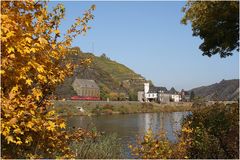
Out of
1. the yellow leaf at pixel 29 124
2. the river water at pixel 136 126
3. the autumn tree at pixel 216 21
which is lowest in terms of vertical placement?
the river water at pixel 136 126

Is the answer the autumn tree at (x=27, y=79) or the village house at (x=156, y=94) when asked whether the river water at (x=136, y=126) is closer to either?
the autumn tree at (x=27, y=79)

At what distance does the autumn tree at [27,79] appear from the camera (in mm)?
4469

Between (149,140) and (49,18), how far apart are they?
127 inches

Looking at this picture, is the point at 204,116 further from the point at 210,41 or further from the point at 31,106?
the point at 31,106

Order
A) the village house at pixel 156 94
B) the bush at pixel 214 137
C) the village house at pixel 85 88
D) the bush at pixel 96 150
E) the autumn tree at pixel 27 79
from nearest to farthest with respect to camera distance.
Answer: the autumn tree at pixel 27 79 → the bush at pixel 214 137 → the bush at pixel 96 150 → the village house at pixel 85 88 → the village house at pixel 156 94

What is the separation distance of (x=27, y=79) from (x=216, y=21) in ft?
25.9

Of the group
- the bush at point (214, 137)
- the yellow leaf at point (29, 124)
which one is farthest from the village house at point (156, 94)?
the yellow leaf at point (29, 124)

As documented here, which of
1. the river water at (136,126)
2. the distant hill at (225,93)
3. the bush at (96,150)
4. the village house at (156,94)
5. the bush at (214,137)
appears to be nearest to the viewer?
the bush at (214,137)

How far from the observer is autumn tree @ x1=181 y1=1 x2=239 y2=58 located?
32.7 ft

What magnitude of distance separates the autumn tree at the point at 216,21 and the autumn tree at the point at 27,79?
18.9 feet

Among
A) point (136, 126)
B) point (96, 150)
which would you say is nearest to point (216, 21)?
point (96, 150)

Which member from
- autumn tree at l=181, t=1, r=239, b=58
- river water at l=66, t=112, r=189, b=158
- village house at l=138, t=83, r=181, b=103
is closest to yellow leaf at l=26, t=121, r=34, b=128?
river water at l=66, t=112, r=189, b=158

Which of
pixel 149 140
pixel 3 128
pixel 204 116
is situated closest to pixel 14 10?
pixel 3 128

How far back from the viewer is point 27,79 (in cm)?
466
